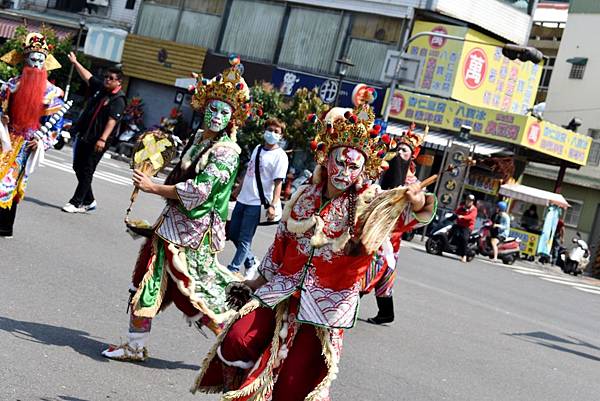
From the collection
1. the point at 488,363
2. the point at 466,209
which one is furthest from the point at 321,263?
the point at 466,209

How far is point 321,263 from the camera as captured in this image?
17.3ft

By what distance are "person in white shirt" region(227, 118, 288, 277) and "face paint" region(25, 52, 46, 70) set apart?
7.75 feet

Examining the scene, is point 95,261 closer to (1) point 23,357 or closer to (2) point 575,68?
(1) point 23,357

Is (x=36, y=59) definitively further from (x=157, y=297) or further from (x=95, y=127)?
(x=157, y=297)

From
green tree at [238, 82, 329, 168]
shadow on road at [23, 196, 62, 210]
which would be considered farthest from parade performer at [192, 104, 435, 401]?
green tree at [238, 82, 329, 168]

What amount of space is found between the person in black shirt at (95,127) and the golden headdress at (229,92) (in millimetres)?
6462

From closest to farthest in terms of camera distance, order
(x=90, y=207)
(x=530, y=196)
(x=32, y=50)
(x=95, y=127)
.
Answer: (x=32, y=50), (x=95, y=127), (x=90, y=207), (x=530, y=196)

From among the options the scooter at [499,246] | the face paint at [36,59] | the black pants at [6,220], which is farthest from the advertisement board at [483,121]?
the face paint at [36,59]

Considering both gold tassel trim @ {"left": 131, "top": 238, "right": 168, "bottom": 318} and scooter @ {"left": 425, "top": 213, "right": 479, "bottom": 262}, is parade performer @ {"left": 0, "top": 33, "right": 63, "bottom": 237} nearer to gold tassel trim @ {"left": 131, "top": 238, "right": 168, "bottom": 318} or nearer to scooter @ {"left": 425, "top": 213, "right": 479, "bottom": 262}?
gold tassel trim @ {"left": 131, "top": 238, "right": 168, "bottom": 318}

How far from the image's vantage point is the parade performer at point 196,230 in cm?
678

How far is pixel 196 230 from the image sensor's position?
6.93 metres

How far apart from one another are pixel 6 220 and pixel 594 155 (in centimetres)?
3493

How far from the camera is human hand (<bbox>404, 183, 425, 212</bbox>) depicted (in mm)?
4848

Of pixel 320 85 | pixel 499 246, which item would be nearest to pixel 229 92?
pixel 499 246
